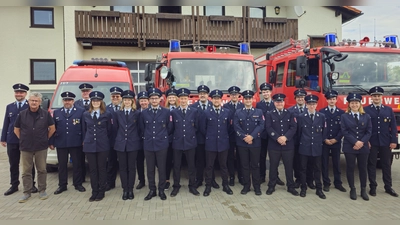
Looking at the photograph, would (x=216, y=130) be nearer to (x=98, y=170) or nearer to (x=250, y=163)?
(x=250, y=163)

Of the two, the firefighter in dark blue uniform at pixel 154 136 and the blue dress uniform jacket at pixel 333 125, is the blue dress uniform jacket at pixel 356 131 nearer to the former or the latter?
the blue dress uniform jacket at pixel 333 125

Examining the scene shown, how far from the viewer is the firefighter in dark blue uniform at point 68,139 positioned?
5566 millimetres

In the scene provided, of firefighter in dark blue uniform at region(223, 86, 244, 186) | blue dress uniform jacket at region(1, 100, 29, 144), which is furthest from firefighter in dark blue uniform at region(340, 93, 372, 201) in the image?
blue dress uniform jacket at region(1, 100, 29, 144)

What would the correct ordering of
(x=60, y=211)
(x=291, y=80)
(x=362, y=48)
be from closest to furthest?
1. (x=60, y=211)
2. (x=362, y=48)
3. (x=291, y=80)

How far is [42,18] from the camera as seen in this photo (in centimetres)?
1360

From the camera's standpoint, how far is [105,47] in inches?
564

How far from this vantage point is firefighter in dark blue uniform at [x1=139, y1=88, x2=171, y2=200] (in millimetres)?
5211

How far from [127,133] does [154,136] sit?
0.45 metres

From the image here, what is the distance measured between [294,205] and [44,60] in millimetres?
12631

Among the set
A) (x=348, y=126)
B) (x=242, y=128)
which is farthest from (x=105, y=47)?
(x=348, y=126)

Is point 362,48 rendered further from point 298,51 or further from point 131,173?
point 131,173

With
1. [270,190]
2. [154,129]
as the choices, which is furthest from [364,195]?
[154,129]

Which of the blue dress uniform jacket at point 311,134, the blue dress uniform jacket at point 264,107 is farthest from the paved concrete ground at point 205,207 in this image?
the blue dress uniform jacket at point 264,107

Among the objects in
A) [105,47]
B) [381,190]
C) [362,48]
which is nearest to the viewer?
[381,190]
